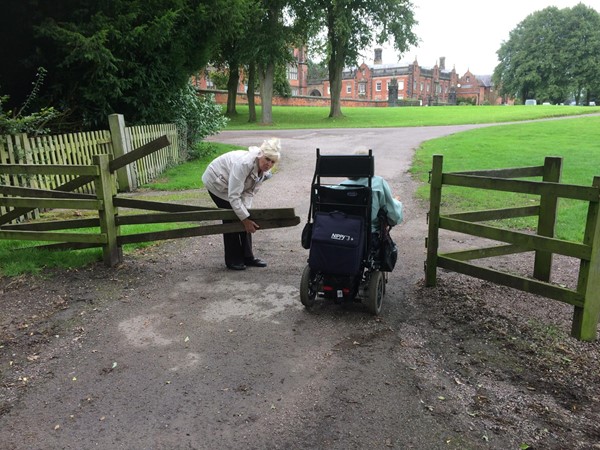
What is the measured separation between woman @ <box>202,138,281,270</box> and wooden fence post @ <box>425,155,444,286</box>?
5.45ft

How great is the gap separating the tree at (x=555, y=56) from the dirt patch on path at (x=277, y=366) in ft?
241

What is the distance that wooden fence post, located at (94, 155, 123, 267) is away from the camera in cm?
559

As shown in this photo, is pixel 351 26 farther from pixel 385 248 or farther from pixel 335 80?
pixel 385 248

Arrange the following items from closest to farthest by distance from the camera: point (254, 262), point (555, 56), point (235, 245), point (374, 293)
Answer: point (374, 293), point (235, 245), point (254, 262), point (555, 56)

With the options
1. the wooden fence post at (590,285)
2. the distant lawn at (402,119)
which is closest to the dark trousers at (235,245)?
the wooden fence post at (590,285)

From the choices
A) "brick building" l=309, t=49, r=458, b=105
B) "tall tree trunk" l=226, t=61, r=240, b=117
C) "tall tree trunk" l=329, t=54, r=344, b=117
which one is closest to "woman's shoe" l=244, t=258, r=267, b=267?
"tall tree trunk" l=329, t=54, r=344, b=117

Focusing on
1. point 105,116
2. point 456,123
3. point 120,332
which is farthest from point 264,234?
point 456,123

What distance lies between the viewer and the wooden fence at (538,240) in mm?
3865

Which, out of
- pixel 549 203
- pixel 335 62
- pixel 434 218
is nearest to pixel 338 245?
pixel 434 218

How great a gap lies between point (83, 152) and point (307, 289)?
24.6ft

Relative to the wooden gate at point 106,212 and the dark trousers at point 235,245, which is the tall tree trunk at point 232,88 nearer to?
the wooden gate at point 106,212

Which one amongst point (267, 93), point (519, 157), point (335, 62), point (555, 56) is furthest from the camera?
point (555, 56)

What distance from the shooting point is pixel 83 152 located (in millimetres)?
10117

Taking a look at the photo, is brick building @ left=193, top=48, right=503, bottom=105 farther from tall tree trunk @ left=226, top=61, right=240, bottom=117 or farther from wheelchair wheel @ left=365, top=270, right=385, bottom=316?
wheelchair wheel @ left=365, top=270, right=385, bottom=316
